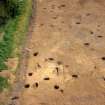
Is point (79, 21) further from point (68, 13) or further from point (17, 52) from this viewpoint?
point (17, 52)

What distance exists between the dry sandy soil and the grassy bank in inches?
11.2

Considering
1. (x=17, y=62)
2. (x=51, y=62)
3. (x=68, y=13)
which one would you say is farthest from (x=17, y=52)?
(x=68, y=13)

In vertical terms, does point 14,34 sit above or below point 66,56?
above

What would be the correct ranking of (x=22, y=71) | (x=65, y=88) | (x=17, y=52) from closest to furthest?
(x=65, y=88) < (x=22, y=71) < (x=17, y=52)

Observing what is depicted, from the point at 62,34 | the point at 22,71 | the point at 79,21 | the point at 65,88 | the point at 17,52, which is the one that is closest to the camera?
the point at 65,88

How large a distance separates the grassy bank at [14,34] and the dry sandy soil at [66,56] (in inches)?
11.2

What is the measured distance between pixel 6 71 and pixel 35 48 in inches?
43.8

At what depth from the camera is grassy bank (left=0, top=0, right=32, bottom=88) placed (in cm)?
698

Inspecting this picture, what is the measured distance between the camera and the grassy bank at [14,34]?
6977 millimetres

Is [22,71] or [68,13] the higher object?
[68,13]

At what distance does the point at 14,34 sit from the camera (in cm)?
777

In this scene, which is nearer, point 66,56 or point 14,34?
point 66,56

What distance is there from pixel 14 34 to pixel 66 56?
1817 mm

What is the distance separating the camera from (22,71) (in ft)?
21.1
